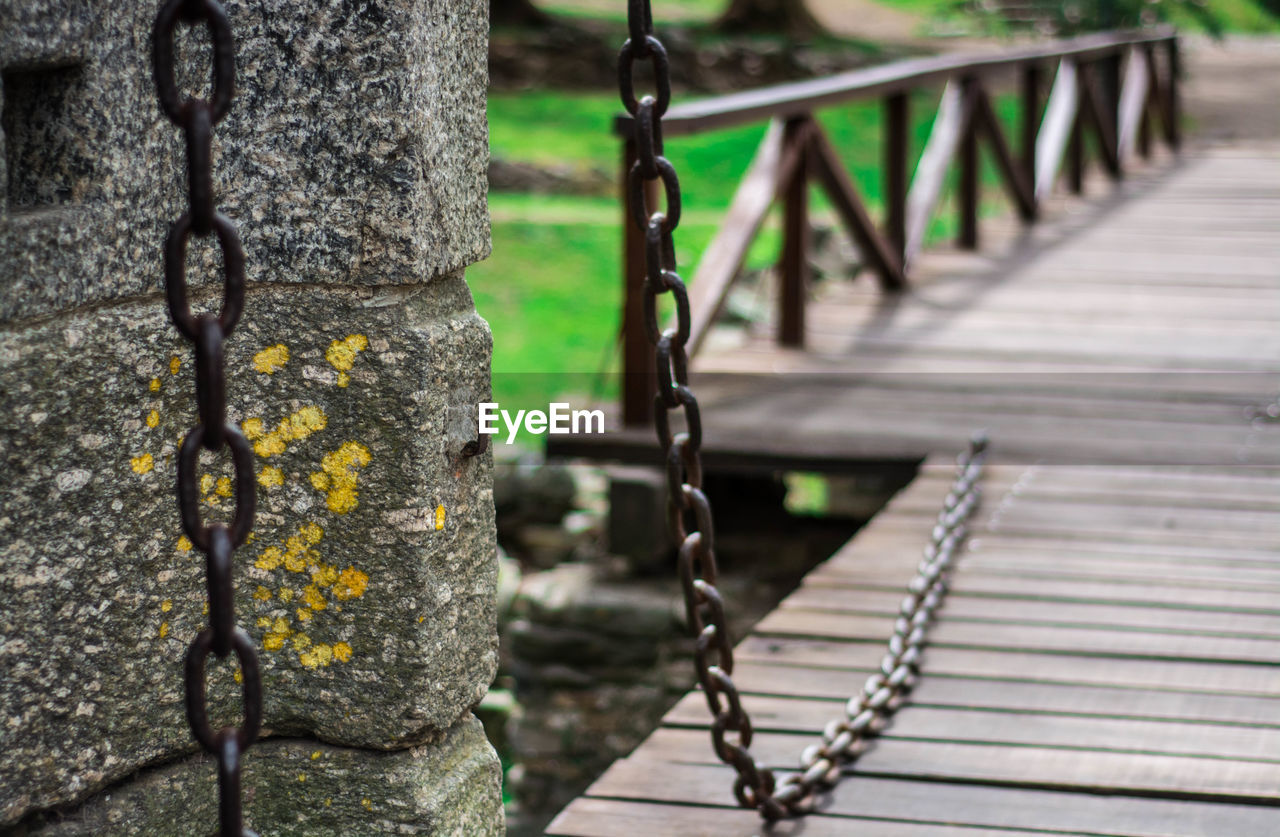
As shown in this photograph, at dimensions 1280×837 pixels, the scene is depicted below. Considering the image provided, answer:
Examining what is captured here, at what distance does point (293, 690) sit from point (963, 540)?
222cm

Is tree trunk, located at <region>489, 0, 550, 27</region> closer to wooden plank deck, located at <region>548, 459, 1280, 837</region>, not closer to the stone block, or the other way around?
the stone block

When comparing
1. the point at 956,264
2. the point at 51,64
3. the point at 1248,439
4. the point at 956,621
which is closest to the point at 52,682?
the point at 51,64

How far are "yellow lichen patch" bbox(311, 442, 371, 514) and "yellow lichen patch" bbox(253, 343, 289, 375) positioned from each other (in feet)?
0.32

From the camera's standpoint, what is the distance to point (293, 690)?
5.04 feet

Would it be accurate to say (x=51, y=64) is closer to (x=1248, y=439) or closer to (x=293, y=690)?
(x=293, y=690)

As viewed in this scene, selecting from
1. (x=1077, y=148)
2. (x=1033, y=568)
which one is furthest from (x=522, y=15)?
(x=1033, y=568)

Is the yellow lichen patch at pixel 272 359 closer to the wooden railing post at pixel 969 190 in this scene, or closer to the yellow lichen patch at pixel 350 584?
the yellow lichen patch at pixel 350 584

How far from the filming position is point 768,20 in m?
18.1

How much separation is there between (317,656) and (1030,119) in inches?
285

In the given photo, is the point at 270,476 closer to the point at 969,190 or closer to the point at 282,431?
the point at 282,431

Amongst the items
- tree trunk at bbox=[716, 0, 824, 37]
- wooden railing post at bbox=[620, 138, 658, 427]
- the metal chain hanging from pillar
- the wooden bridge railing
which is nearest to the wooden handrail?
the wooden bridge railing

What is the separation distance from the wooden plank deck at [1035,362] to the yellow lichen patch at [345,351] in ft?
9.50

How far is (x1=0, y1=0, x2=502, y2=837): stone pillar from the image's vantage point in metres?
1.27

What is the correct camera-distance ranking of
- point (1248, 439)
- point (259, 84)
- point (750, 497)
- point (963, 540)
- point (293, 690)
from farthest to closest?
1. point (750, 497)
2. point (1248, 439)
3. point (963, 540)
4. point (293, 690)
5. point (259, 84)
